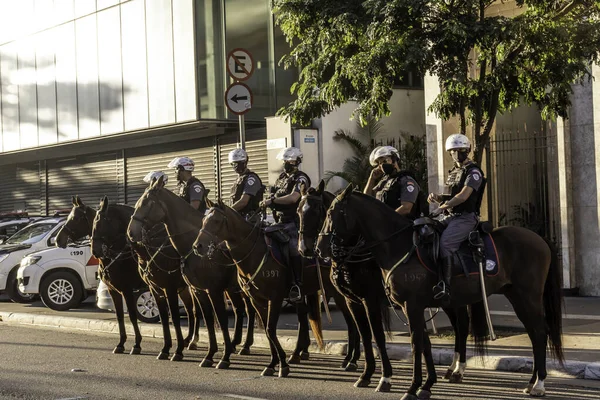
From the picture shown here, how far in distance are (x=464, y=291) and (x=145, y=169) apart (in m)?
22.5

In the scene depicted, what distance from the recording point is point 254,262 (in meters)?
11.8

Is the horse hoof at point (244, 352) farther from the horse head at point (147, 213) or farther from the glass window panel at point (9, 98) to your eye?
the glass window panel at point (9, 98)

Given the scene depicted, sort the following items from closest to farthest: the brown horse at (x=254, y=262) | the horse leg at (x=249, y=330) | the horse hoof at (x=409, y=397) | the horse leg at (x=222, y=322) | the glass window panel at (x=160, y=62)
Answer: the horse hoof at (x=409, y=397), the brown horse at (x=254, y=262), the horse leg at (x=222, y=322), the horse leg at (x=249, y=330), the glass window panel at (x=160, y=62)

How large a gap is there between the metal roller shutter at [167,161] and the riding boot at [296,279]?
15.7m

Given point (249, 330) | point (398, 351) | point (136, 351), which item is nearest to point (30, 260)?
point (136, 351)

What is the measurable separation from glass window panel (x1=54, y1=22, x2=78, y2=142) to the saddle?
23.8 meters

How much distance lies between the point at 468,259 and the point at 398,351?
302 cm

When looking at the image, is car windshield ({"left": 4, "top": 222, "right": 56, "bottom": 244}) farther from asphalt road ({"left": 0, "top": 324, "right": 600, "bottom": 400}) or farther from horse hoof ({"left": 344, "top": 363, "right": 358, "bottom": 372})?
horse hoof ({"left": 344, "top": 363, "right": 358, "bottom": 372})

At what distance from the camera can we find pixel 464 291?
10078 mm


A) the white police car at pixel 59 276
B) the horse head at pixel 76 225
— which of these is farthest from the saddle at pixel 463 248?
the white police car at pixel 59 276

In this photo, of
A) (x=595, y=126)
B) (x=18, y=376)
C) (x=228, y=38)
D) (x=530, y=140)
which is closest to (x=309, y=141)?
(x=228, y=38)

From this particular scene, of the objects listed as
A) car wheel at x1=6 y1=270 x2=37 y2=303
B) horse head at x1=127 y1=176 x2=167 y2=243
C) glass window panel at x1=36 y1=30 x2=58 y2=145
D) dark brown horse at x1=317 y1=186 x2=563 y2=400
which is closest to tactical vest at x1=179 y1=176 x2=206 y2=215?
horse head at x1=127 y1=176 x2=167 y2=243

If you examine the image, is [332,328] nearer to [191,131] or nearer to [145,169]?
[191,131]

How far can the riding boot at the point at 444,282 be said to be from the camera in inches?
389
